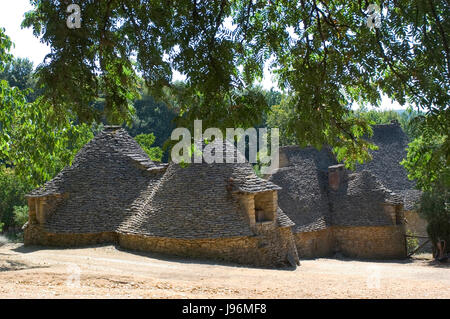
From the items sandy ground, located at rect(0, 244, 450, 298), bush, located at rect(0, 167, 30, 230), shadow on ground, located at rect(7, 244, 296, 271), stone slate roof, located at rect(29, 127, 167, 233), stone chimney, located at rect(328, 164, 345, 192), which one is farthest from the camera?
bush, located at rect(0, 167, 30, 230)

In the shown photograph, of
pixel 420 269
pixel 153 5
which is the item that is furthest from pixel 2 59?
pixel 420 269

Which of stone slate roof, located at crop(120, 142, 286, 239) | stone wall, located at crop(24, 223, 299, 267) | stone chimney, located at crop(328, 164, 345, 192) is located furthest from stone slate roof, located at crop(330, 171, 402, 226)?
stone slate roof, located at crop(120, 142, 286, 239)

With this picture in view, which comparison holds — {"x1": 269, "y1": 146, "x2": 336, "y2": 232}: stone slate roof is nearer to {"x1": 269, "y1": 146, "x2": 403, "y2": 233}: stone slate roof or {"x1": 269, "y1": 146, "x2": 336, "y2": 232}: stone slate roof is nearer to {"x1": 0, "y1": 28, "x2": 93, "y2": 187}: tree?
{"x1": 269, "y1": 146, "x2": 403, "y2": 233}: stone slate roof

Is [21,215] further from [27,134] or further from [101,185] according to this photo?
[27,134]

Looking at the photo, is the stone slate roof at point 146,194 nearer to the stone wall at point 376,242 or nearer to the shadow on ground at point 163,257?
the shadow on ground at point 163,257

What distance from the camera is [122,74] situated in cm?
976

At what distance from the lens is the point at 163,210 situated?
18.8 meters

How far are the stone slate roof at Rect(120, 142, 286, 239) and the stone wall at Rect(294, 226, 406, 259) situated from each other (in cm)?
826

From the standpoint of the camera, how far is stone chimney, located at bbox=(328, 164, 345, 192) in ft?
98.3

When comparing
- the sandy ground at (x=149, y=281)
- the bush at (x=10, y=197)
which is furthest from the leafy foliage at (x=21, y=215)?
the sandy ground at (x=149, y=281)

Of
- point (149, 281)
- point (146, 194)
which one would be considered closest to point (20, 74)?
point (146, 194)

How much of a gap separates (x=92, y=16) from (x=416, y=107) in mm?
5917

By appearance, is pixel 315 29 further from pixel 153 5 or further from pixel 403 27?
pixel 153 5

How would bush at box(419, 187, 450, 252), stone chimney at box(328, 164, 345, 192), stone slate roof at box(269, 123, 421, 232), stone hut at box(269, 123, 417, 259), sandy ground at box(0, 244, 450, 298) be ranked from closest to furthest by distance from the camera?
sandy ground at box(0, 244, 450, 298) < bush at box(419, 187, 450, 252) < stone hut at box(269, 123, 417, 259) < stone slate roof at box(269, 123, 421, 232) < stone chimney at box(328, 164, 345, 192)
